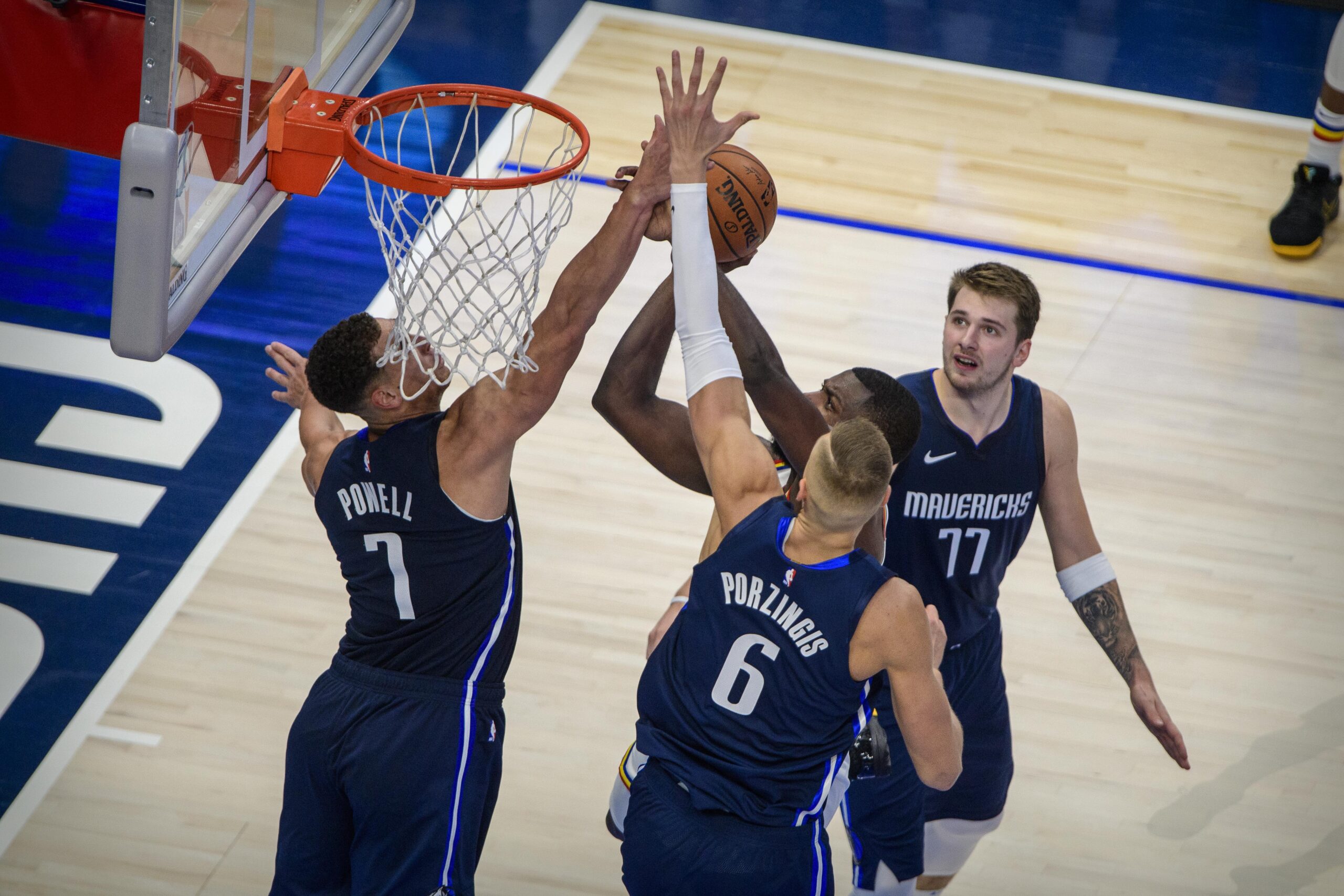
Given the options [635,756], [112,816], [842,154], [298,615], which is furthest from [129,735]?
[842,154]

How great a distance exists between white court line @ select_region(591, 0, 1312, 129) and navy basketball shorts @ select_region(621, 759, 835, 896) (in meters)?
6.93

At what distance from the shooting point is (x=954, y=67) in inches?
382

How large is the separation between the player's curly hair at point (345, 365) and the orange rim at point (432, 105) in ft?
1.23

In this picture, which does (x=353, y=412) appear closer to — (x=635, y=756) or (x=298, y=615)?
(x=635, y=756)

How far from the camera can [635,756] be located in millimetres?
3660

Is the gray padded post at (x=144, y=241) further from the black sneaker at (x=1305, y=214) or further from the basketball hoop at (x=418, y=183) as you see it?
the black sneaker at (x=1305, y=214)

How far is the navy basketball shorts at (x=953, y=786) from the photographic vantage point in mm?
4000

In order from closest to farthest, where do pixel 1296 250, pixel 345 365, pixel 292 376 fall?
1. pixel 345 365
2. pixel 292 376
3. pixel 1296 250

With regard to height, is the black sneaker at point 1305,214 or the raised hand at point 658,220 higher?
the raised hand at point 658,220

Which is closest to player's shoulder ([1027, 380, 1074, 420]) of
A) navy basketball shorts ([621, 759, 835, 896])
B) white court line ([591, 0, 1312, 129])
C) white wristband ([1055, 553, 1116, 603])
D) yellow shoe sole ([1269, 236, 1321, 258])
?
white wristband ([1055, 553, 1116, 603])

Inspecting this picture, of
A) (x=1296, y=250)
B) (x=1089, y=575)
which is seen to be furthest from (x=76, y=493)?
(x=1296, y=250)

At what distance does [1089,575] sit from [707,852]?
5.09ft

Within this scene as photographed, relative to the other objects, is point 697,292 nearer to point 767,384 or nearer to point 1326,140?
point 767,384

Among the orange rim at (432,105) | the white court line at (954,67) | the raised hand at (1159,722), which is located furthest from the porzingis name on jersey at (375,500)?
the white court line at (954,67)
